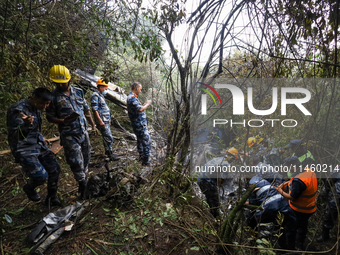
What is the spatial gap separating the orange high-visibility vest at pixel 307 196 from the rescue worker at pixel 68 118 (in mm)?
2833

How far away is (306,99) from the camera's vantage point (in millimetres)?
2240

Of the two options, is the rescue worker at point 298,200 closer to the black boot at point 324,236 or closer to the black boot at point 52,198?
the black boot at point 324,236

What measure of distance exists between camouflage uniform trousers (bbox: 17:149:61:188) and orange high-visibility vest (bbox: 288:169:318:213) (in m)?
3.12

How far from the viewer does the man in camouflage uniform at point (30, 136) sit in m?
2.33

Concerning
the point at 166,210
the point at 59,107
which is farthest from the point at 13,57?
the point at 166,210

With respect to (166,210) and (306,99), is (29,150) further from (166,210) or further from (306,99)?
(306,99)

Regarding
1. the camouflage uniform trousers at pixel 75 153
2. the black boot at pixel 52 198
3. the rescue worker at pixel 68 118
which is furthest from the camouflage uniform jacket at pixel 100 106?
the black boot at pixel 52 198

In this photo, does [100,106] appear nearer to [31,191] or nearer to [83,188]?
A: [83,188]

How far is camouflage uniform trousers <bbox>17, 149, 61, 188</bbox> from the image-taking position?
8.00 ft

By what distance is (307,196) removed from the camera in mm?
2543

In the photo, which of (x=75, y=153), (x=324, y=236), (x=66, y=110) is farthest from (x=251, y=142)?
(x=66, y=110)

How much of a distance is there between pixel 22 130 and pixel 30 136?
13 centimetres

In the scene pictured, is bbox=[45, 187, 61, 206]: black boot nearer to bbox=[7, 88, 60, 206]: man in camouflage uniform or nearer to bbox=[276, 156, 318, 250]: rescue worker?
bbox=[7, 88, 60, 206]: man in camouflage uniform

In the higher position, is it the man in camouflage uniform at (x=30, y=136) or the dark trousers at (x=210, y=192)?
the man in camouflage uniform at (x=30, y=136)
